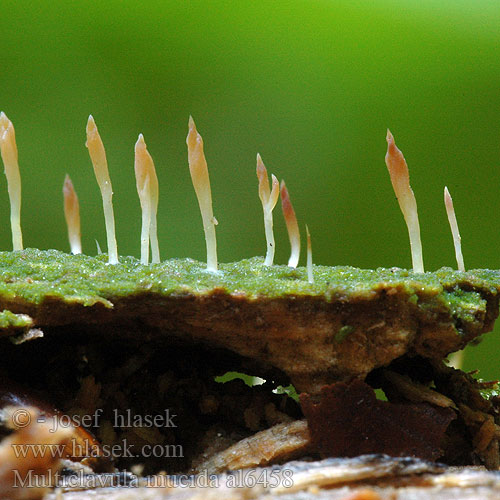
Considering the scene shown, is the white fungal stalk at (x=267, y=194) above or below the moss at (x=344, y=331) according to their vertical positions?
above

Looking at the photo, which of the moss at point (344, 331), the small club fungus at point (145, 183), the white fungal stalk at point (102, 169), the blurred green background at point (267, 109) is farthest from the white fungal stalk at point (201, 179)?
the blurred green background at point (267, 109)

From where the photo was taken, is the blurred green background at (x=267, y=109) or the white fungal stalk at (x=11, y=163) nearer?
the white fungal stalk at (x=11, y=163)

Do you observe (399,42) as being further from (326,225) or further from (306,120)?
(326,225)

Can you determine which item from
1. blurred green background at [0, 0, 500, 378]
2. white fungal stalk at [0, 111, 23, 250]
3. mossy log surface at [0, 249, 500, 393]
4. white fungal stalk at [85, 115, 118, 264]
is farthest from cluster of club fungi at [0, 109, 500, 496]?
blurred green background at [0, 0, 500, 378]

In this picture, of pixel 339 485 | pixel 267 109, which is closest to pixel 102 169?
pixel 339 485

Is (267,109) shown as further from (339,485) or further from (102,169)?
(339,485)

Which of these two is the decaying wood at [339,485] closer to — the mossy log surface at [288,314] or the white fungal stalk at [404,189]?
the mossy log surface at [288,314]
